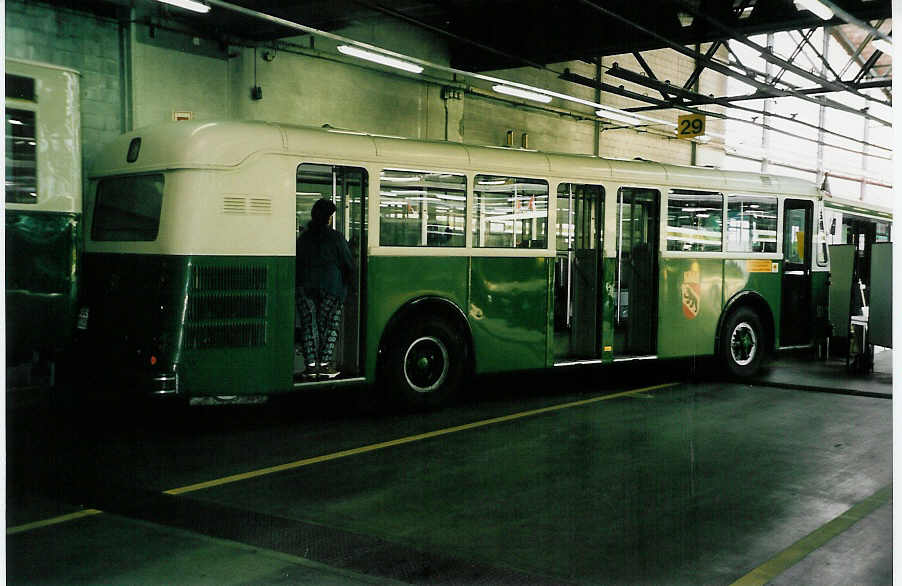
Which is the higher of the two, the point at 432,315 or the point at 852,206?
the point at 852,206

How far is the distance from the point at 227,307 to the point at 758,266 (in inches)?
305

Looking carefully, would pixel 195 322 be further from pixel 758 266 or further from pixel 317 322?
pixel 758 266

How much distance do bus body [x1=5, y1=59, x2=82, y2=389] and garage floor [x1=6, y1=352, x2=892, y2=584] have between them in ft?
3.19

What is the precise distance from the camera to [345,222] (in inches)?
385

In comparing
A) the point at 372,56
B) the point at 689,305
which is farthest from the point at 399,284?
the point at 372,56

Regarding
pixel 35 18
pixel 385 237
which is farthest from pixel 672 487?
pixel 35 18

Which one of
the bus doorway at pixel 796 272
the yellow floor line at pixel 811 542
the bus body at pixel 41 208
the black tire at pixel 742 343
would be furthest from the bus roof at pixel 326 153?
the yellow floor line at pixel 811 542

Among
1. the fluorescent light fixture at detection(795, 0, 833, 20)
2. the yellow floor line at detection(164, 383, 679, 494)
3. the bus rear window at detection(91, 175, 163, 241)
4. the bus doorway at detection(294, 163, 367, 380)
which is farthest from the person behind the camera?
the fluorescent light fixture at detection(795, 0, 833, 20)

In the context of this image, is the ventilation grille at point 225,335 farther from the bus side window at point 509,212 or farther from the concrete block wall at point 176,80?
the concrete block wall at point 176,80

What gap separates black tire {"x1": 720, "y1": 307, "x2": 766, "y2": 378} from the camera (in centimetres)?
1247

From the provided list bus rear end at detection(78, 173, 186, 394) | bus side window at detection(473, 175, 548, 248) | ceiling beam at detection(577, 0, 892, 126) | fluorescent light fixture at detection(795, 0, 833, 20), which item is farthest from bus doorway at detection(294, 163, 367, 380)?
fluorescent light fixture at detection(795, 0, 833, 20)

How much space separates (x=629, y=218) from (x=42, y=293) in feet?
23.2

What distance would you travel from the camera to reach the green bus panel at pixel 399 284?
938 centimetres

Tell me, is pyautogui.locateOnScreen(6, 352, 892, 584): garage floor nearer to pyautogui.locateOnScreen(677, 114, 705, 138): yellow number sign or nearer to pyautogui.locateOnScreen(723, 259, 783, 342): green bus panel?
pyautogui.locateOnScreen(723, 259, 783, 342): green bus panel
